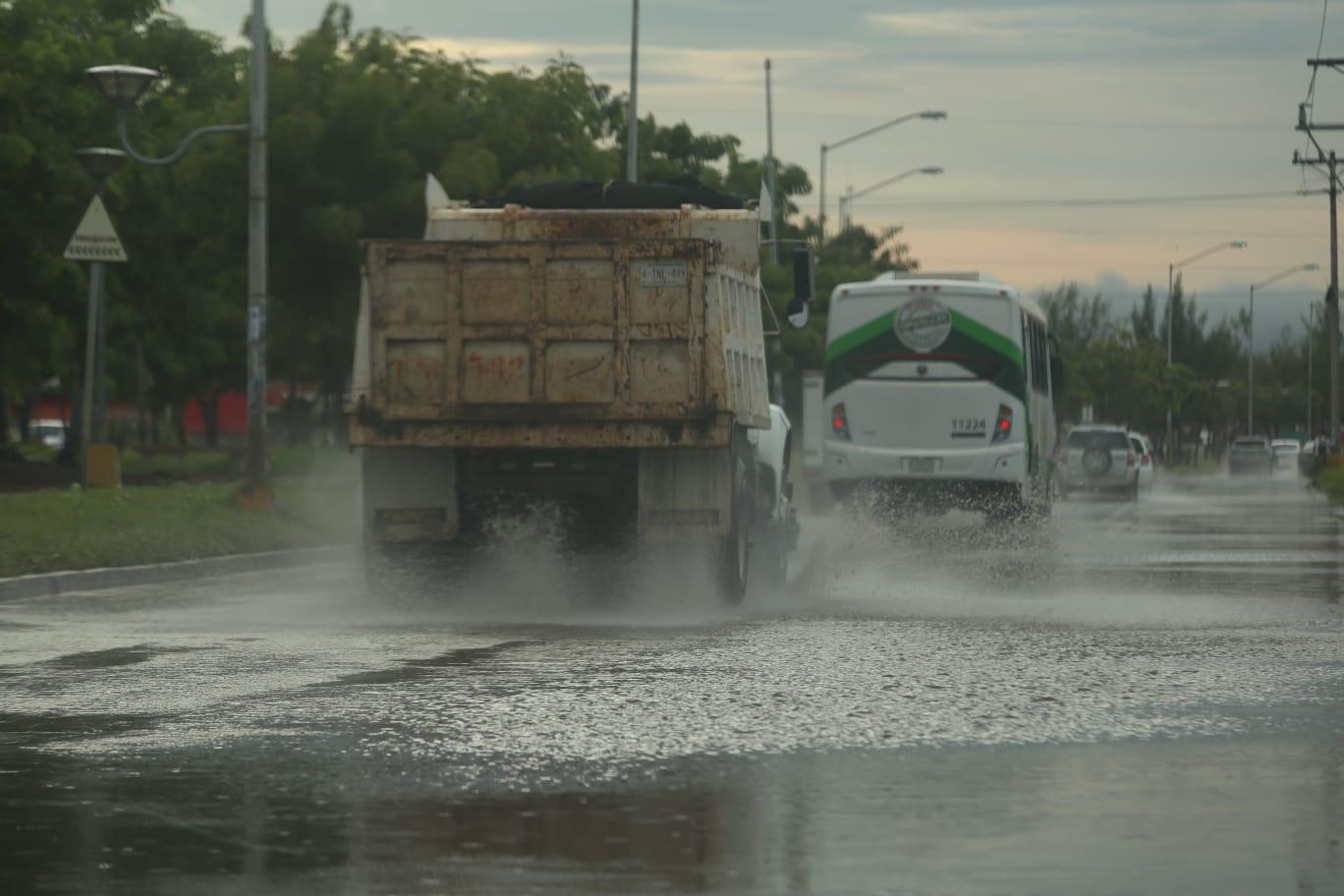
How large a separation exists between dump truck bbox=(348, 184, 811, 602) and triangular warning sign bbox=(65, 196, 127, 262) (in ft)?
30.8

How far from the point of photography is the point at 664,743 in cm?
934

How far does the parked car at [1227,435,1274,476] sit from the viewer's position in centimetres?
8100

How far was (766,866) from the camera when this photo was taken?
6.73 meters

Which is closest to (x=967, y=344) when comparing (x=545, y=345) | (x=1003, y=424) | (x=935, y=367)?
(x=935, y=367)

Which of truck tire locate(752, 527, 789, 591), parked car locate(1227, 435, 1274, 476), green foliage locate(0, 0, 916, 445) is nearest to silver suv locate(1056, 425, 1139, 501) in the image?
green foliage locate(0, 0, 916, 445)

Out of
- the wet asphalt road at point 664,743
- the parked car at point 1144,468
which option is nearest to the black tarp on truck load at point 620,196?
the wet asphalt road at point 664,743

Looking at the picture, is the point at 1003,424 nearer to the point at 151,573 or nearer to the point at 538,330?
the point at 151,573

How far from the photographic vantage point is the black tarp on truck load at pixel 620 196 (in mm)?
18734

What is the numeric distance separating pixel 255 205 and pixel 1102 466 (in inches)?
1091

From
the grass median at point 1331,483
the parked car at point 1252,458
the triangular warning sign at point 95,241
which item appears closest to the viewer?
the triangular warning sign at point 95,241

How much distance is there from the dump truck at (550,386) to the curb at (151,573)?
144 inches

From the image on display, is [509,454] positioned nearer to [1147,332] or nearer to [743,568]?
[743,568]

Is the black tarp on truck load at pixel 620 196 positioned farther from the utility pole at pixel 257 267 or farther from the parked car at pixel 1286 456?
the parked car at pixel 1286 456

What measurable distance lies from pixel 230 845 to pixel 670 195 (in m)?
12.3
